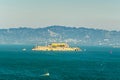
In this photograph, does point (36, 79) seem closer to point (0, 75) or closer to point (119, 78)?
point (0, 75)

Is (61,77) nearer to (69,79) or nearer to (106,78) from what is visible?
(69,79)

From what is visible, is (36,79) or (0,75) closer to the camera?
(36,79)

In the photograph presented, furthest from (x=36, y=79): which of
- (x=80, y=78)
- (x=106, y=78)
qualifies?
(x=106, y=78)

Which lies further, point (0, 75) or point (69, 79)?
point (0, 75)

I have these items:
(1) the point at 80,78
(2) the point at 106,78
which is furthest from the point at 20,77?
(2) the point at 106,78

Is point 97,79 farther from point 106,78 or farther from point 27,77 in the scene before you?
point 27,77

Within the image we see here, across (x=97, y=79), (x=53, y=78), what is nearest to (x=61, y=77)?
(x=53, y=78)

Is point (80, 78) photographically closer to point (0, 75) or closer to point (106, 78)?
point (106, 78)
